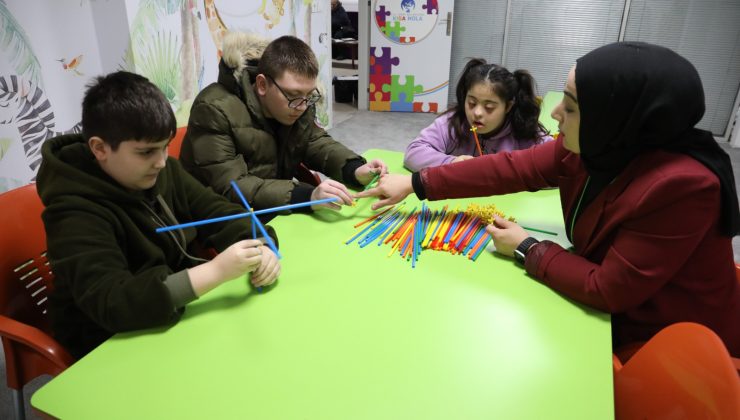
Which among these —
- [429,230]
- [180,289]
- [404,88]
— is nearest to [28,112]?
[180,289]

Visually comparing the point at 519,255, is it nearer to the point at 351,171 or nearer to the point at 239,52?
the point at 351,171

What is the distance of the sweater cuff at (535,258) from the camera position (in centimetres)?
116

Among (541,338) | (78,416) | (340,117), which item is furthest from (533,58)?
(78,416)

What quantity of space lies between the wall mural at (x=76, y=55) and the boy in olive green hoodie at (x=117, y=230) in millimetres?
1472

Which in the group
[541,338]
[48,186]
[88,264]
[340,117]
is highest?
[48,186]

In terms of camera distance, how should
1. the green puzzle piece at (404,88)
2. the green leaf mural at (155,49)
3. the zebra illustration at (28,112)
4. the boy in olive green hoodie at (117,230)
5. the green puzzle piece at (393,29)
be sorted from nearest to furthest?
the boy in olive green hoodie at (117,230)
the zebra illustration at (28,112)
the green leaf mural at (155,49)
the green puzzle piece at (393,29)
the green puzzle piece at (404,88)

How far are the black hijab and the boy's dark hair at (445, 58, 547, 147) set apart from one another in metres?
0.98

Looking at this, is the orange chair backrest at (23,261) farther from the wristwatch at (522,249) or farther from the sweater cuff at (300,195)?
the wristwatch at (522,249)

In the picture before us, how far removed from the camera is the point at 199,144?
171 centimetres

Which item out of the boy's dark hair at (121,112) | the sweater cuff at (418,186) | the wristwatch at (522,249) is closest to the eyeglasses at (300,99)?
the sweater cuff at (418,186)

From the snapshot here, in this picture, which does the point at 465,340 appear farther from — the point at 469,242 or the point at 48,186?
the point at 48,186

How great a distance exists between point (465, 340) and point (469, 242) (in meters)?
0.42

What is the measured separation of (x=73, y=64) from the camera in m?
2.45

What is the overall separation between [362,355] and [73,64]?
242cm
